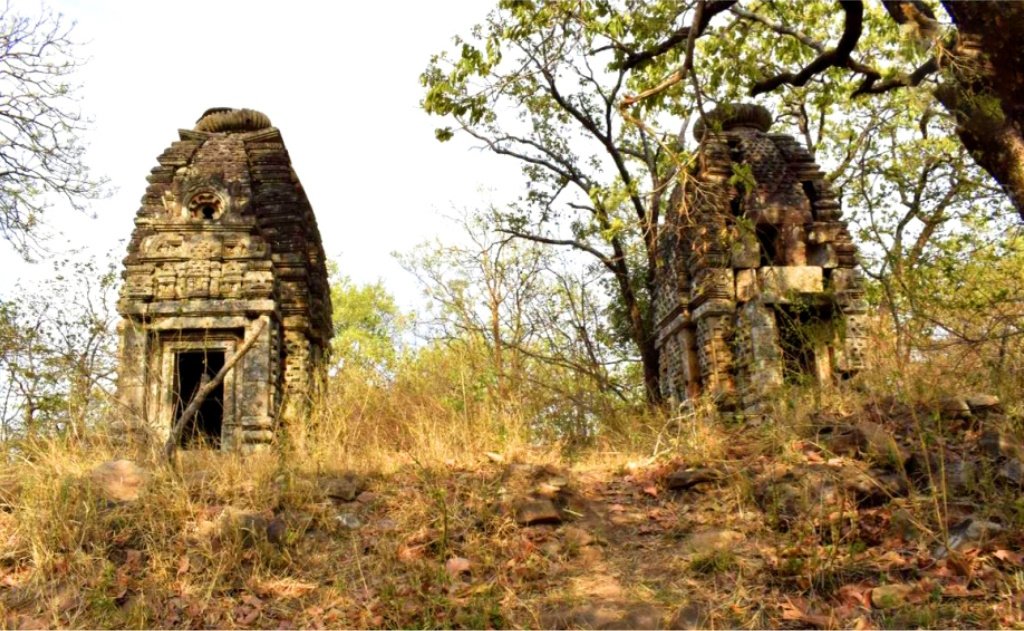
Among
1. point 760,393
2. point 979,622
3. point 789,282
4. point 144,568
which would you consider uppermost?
point 789,282

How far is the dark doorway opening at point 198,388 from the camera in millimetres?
11844

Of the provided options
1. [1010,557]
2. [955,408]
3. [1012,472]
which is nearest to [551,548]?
[1010,557]

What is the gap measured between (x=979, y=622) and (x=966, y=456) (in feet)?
6.89

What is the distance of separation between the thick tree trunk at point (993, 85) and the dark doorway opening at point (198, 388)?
30.0 feet

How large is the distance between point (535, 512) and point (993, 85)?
4.59 m

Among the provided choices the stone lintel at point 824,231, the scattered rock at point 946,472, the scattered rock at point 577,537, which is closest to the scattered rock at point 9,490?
the scattered rock at point 577,537

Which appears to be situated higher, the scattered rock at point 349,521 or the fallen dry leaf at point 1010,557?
the scattered rock at point 349,521

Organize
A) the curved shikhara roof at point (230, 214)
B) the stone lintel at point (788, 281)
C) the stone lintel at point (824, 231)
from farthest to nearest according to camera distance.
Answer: the stone lintel at point (824, 231) → the stone lintel at point (788, 281) → the curved shikhara roof at point (230, 214)

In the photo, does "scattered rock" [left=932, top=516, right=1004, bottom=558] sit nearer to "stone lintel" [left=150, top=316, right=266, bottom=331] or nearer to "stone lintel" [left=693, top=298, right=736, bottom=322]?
"stone lintel" [left=693, top=298, right=736, bottom=322]

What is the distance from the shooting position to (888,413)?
7.52m

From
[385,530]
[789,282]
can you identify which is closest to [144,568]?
[385,530]

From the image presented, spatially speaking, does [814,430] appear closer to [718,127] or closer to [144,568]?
[718,127]

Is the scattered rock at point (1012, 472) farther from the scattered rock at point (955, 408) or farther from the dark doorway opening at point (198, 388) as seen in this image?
the dark doorway opening at point (198, 388)

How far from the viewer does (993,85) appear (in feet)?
20.5
